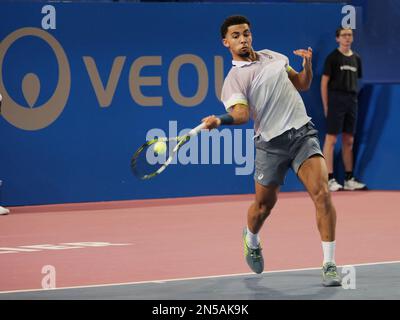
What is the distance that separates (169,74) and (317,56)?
96.6 inches

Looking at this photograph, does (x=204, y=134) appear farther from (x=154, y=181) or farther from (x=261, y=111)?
(x=261, y=111)

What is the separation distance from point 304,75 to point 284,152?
0.70m

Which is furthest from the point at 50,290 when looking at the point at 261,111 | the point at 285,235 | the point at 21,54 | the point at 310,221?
the point at 21,54

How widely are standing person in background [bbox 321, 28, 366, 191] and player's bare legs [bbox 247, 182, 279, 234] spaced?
7286mm

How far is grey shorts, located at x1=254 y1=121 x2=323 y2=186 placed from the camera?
9.12 metres

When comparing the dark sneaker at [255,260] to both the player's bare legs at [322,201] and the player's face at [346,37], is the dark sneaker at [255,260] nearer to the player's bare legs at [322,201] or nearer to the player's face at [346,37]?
the player's bare legs at [322,201]

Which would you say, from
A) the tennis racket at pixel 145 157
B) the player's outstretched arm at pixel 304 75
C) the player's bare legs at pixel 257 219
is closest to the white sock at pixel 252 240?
the player's bare legs at pixel 257 219

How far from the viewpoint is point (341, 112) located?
16.5 metres

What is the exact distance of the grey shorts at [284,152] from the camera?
29.9ft

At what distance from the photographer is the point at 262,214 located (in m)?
9.38

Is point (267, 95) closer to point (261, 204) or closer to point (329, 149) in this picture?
point (261, 204)

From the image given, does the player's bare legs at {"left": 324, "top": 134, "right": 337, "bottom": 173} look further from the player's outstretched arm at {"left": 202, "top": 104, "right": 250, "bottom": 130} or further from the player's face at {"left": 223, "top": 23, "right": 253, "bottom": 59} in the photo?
the player's outstretched arm at {"left": 202, "top": 104, "right": 250, "bottom": 130}

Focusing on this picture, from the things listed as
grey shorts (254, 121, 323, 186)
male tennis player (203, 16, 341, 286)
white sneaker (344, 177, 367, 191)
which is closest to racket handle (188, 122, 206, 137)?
male tennis player (203, 16, 341, 286)
